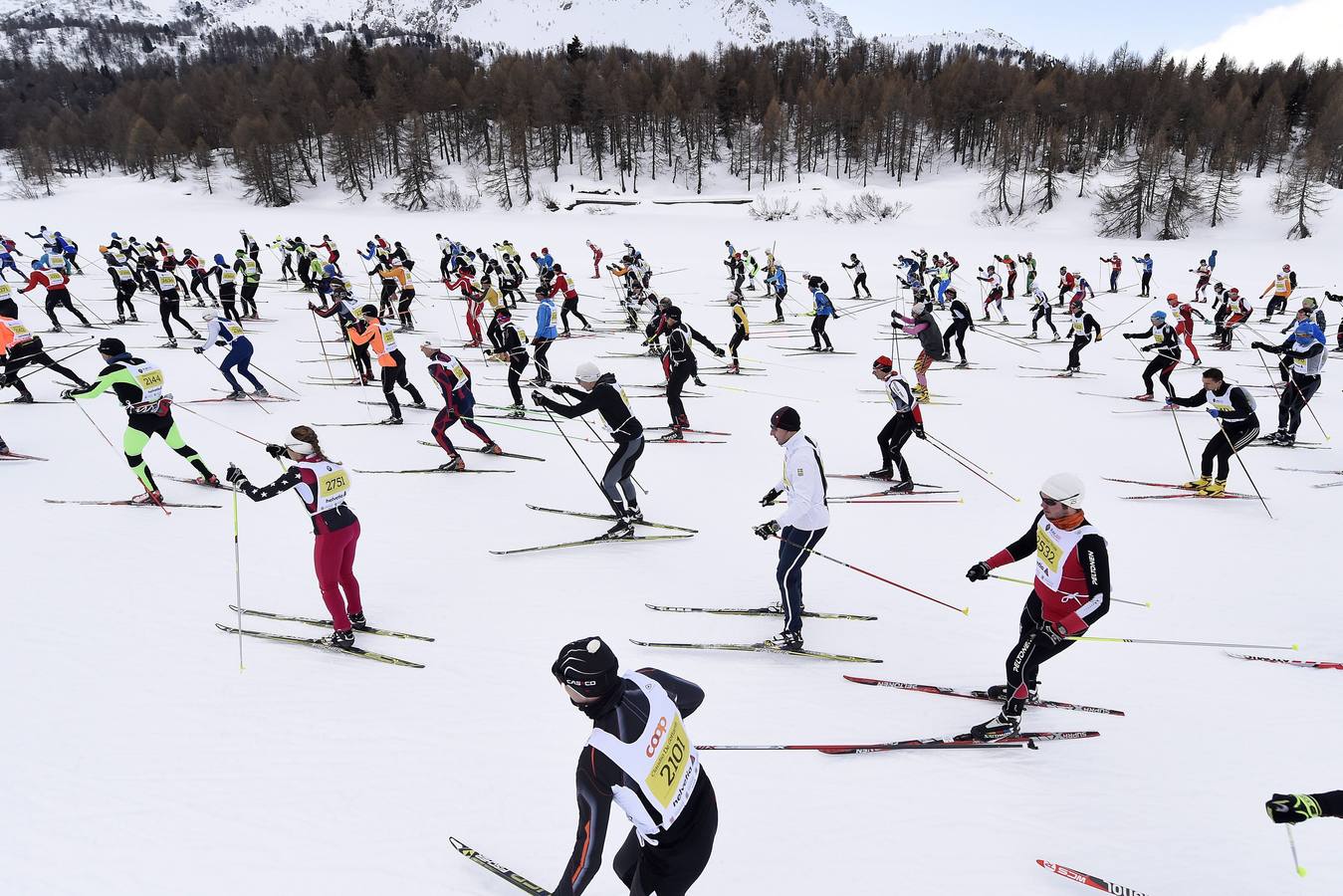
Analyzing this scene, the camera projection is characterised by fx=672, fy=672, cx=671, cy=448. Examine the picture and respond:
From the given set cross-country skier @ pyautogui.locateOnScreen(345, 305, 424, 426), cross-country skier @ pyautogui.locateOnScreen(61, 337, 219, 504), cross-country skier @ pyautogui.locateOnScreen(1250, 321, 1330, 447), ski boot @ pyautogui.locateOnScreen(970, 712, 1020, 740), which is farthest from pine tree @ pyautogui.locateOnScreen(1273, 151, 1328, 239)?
cross-country skier @ pyautogui.locateOnScreen(61, 337, 219, 504)

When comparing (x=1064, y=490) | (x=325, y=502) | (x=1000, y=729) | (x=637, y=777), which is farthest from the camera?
(x=325, y=502)

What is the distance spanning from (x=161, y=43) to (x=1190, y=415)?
21123 cm

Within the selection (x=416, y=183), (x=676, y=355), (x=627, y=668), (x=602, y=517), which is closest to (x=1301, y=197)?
(x=676, y=355)

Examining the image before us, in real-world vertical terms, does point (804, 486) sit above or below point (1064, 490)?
below

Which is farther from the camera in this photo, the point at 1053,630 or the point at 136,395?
the point at 136,395

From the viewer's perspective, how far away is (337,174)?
5491 centimetres

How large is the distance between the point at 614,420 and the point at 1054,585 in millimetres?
4357

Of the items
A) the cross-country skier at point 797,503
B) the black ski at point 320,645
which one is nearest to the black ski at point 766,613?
the cross-country skier at point 797,503

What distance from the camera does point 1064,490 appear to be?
4.09 metres

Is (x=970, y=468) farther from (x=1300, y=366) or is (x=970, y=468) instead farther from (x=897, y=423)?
(x=1300, y=366)

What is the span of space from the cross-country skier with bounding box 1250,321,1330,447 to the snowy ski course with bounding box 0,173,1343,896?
0.59 meters

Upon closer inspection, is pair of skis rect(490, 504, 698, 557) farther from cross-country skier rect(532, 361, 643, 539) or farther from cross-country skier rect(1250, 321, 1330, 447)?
cross-country skier rect(1250, 321, 1330, 447)

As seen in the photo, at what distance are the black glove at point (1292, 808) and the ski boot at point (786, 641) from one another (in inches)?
124

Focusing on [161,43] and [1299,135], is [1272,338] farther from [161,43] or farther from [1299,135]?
[161,43]
